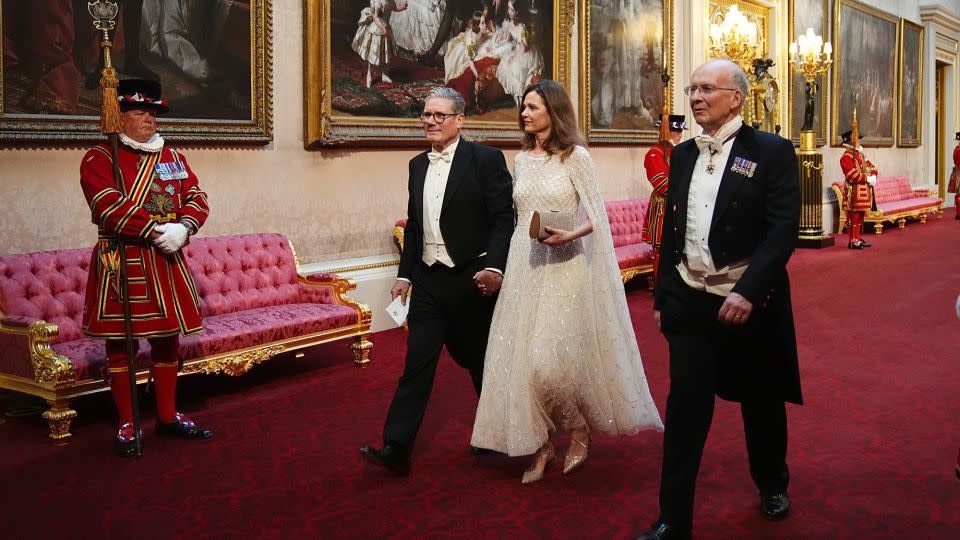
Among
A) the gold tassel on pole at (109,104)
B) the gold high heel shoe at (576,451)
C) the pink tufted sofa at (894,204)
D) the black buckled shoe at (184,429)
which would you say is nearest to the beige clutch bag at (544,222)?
the gold high heel shoe at (576,451)

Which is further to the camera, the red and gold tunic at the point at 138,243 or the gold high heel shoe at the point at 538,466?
the red and gold tunic at the point at 138,243

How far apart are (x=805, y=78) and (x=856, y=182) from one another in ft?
9.96

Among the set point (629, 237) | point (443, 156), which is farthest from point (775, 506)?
point (629, 237)

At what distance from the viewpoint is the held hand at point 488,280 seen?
4141mm

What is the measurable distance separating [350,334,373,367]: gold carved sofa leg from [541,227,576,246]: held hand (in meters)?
3.09

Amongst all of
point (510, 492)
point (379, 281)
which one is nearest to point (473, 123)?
point (379, 281)

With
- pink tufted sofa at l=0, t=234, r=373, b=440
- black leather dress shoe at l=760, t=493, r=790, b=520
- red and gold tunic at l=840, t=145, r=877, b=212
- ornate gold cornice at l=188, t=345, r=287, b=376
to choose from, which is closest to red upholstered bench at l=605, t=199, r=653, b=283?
pink tufted sofa at l=0, t=234, r=373, b=440

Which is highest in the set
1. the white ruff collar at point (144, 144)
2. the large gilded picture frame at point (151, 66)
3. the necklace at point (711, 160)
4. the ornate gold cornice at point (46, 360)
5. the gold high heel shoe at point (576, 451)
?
the large gilded picture frame at point (151, 66)

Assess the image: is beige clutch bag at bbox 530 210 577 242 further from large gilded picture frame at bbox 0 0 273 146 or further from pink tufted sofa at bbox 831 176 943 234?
pink tufted sofa at bbox 831 176 943 234

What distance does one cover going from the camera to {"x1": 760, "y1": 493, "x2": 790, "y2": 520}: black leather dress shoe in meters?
3.69

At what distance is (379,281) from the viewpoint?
8.20 meters

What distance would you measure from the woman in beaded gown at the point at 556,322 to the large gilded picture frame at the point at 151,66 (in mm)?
3251

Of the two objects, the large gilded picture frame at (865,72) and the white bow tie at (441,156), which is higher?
the large gilded picture frame at (865,72)

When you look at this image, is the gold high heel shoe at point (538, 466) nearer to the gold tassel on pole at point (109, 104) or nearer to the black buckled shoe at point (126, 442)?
the black buckled shoe at point (126, 442)
